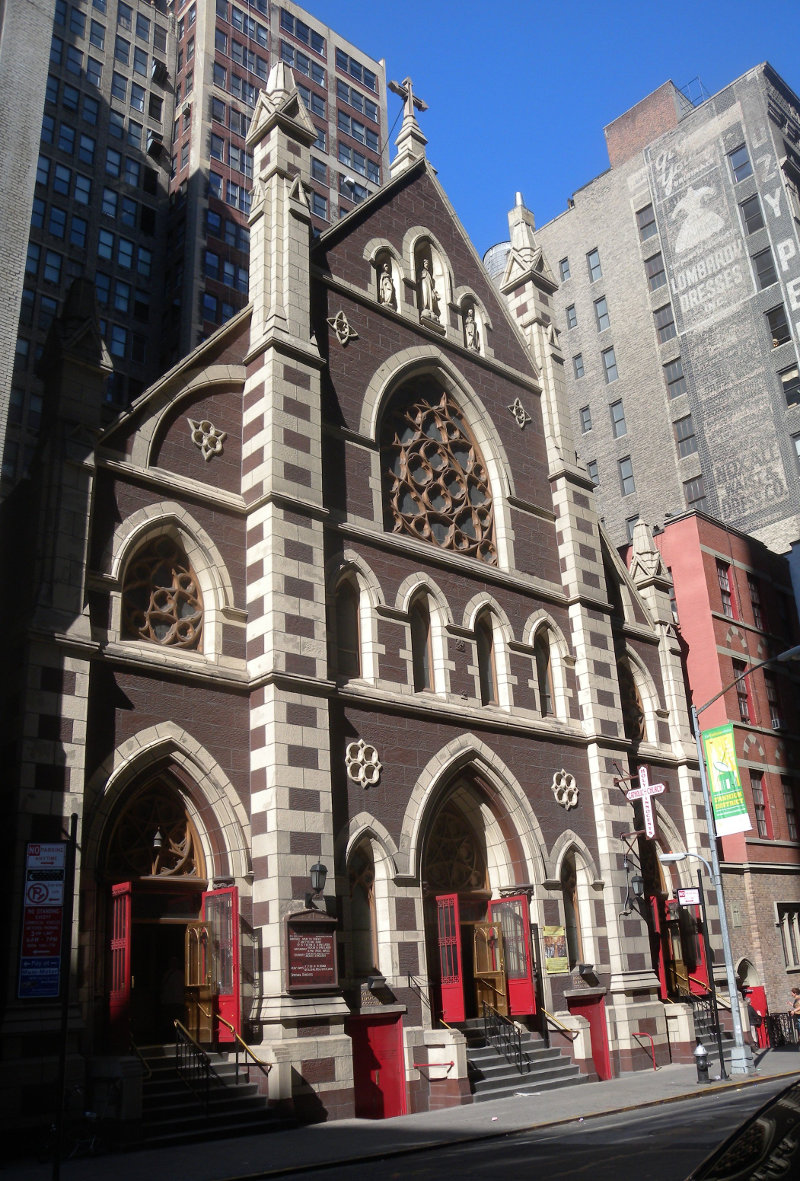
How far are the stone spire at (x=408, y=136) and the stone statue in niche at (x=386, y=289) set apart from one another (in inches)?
137

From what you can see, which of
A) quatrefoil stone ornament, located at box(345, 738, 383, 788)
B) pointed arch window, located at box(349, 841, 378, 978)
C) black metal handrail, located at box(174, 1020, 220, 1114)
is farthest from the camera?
quatrefoil stone ornament, located at box(345, 738, 383, 788)

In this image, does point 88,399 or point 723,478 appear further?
point 723,478

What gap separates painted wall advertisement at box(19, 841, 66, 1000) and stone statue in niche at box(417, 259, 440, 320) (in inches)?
681

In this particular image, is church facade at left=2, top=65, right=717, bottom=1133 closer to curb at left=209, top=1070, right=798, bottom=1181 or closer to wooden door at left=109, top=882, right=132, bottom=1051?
wooden door at left=109, top=882, right=132, bottom=1051

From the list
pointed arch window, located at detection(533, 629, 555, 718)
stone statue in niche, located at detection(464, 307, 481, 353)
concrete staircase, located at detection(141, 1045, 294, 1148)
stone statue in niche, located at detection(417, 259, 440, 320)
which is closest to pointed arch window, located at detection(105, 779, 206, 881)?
concrete staircase, located at detection(141, 1045, 294, 1148)

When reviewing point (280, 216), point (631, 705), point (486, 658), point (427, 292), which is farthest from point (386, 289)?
point (631, 705)

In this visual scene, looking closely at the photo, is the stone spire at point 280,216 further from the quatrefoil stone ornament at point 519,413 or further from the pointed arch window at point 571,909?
the pointed arch window at point 571,909

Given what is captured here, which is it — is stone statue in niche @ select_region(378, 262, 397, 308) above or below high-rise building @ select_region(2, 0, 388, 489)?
below

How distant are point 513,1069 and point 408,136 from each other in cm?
2389

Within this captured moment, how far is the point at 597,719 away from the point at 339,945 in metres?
9.85

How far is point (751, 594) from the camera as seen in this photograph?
38688 mm

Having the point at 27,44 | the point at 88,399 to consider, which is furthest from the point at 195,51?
the point at 88,399

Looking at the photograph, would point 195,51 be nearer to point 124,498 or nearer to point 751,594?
point 751,594

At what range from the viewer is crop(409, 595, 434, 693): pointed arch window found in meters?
23.5
